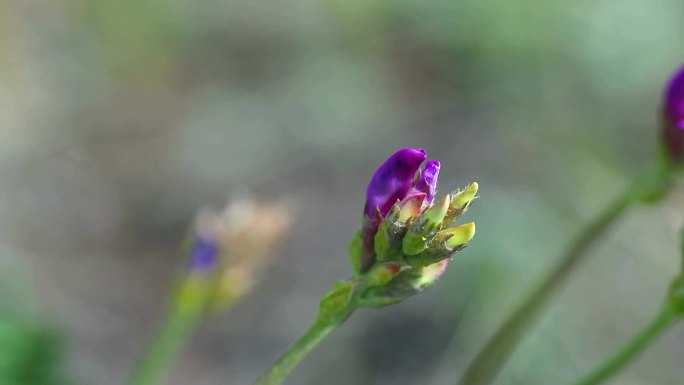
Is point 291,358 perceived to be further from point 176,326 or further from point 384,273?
point 176,326

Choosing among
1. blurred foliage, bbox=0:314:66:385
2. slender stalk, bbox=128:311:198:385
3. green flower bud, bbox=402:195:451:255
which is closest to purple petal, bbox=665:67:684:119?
green flower bud, bbox=402:195:451:255

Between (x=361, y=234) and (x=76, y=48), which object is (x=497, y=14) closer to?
(x=76, y=48)

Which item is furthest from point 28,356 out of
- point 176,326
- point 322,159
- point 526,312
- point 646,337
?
point 322,159

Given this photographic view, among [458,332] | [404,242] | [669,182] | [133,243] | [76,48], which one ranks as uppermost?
[76,48]

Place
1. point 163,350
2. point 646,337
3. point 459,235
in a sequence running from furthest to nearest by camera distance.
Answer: point 163,350
point 646,337
point 459,235

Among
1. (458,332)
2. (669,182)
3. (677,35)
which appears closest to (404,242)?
(669,182)

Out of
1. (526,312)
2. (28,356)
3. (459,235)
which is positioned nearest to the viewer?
(459,235)
